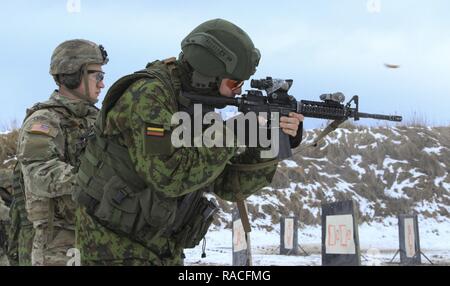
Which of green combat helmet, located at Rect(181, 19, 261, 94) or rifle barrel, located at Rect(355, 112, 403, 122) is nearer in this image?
green combat helmet, located at Rect(181, 19, 261, 94)

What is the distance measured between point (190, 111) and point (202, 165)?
0.36m

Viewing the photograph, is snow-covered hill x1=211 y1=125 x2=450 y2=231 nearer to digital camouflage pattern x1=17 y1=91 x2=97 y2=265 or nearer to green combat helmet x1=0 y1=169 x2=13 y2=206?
green combat helmet x1=0 y1=169 x2=13 y2=206

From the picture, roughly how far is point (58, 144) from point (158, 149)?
166 cm

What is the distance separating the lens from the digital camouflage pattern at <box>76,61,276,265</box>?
234 cm

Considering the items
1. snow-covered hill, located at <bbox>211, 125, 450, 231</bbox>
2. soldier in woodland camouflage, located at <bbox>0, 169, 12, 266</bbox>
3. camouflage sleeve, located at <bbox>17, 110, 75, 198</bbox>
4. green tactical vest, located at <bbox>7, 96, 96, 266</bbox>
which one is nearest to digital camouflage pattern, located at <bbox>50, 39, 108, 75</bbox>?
green tactical vest, located at <bbox>7, 96, 96, 266</bbox>

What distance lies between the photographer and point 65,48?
4.14 meters

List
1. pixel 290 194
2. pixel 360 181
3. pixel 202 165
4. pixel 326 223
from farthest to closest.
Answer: pixel 360 181 → pixel 290 194 → pixel 326 223 → pixel 202 165

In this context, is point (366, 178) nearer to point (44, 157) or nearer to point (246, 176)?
point (44, 157)

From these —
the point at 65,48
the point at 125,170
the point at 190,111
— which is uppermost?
the point at 65,48

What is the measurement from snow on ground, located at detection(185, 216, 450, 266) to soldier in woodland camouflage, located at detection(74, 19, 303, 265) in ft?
26.1

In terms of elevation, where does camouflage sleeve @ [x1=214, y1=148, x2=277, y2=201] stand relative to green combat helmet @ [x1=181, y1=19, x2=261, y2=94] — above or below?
below

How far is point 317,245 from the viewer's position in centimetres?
1495
